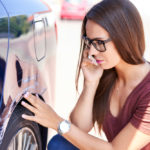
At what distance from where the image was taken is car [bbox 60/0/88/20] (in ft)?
40.5

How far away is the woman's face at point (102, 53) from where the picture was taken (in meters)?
1.70

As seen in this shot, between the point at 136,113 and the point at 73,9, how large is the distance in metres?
11.3

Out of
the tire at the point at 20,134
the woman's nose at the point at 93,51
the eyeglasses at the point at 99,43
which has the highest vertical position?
the eyeglasses at the point at 99,43

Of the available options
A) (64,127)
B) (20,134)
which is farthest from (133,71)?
(20,134)

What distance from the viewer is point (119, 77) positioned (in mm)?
2070

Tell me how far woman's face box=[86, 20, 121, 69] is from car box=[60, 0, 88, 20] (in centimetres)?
1070

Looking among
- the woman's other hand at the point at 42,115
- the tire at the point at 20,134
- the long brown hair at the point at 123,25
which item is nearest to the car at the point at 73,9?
the tire at the point at 20,134

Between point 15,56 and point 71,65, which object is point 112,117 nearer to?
point 15,56

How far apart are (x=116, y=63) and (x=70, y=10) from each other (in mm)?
11182

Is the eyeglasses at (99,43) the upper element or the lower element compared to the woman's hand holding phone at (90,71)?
upper

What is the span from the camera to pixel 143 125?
1.72m

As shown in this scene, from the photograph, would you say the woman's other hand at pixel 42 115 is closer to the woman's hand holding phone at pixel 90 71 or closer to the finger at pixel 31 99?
the finger at pixel 31 99

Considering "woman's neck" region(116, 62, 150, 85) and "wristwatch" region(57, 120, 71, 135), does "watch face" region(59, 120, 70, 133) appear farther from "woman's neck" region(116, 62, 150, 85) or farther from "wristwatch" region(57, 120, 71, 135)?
"woman's neck" region(116, 62, 150, 85)

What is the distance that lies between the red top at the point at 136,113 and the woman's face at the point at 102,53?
212 millimetres
